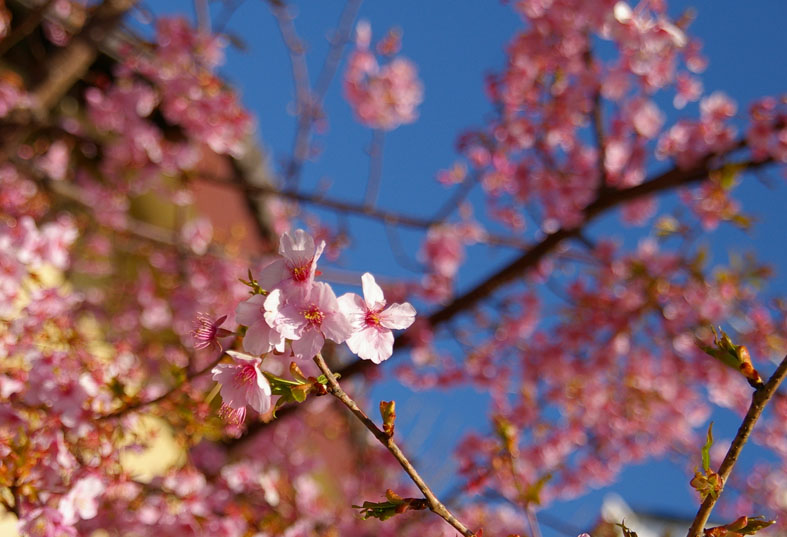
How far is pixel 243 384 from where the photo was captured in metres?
1.30

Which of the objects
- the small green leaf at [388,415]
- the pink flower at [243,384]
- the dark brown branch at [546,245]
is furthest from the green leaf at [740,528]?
the dark brown branch at [546,245]

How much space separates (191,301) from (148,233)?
65 cm

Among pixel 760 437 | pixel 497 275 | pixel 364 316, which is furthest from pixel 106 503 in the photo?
pixel 760 437

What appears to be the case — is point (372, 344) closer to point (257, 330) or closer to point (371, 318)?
point (371, 318)

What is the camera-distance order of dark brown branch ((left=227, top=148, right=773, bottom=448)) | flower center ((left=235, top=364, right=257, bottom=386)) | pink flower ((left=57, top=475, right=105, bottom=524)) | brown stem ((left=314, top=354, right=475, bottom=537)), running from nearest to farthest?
brown stem ((left=314, top=354, right=475, bottom=537)) → flower center ((left=235, top=364, right=257, bottom=386)) → pink flower ((left=57, top=475, right=105, bottom=524)) → dark brown branch ((left=227, top=148, right=773, bottom=448))

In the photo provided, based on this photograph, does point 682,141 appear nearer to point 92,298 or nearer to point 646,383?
point 646,383

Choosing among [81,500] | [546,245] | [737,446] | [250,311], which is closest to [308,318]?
[250,311]

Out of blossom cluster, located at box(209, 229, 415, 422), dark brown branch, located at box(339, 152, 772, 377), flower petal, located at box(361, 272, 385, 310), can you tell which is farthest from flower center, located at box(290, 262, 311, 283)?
dark brown branch, located at box(339, 152, 772, 377)

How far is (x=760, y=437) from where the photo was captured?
19.2 feet

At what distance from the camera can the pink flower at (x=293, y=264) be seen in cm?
125

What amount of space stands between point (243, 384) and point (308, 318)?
8.5 inches

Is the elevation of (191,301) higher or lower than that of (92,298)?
lower

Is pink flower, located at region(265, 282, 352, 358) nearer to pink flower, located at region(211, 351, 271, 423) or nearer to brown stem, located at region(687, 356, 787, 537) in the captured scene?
pink flower, located at region(211, 351, 271, 423)

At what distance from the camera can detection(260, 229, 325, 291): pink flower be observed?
125 cm
